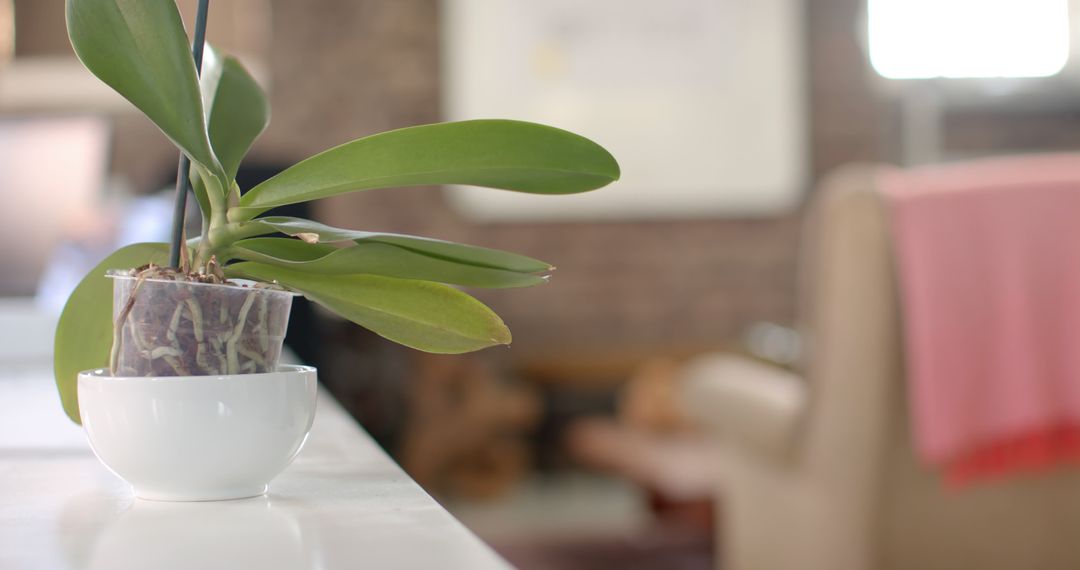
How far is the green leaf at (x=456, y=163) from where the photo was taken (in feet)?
1.47

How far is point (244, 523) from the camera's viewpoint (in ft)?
1.32

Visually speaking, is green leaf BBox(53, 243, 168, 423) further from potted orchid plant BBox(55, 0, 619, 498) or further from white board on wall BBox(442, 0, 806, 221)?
white board on wall BBox(442, 0, 806, 221)

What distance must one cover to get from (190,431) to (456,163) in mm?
159

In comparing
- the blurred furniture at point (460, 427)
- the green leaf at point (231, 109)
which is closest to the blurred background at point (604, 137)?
the blurred furniture at point (460, 427)

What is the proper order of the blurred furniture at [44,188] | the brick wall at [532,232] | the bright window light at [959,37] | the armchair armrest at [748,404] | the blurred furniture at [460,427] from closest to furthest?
the blurred furniture at [44,188] < the armchair armrest at [748,404] < the blurred furniture at [460,427] < the brick wall at [532,232] < the bright window light at [959,37]

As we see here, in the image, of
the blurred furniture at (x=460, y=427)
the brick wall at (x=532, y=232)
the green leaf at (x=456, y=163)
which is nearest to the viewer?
the green leaf at (x=456, y=163)

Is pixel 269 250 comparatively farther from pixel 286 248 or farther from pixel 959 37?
pixel 959 37

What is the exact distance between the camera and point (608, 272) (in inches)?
169

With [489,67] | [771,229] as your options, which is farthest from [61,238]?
[771,229]

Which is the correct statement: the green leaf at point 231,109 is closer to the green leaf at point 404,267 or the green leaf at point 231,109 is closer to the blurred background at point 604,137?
the green leaf at point 404,267

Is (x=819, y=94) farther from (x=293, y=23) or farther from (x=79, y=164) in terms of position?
(x=79, y=164)

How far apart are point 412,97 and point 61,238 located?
276 centimetres

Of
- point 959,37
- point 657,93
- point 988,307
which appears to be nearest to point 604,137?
point 657,93

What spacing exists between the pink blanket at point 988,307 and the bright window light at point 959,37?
298cm
